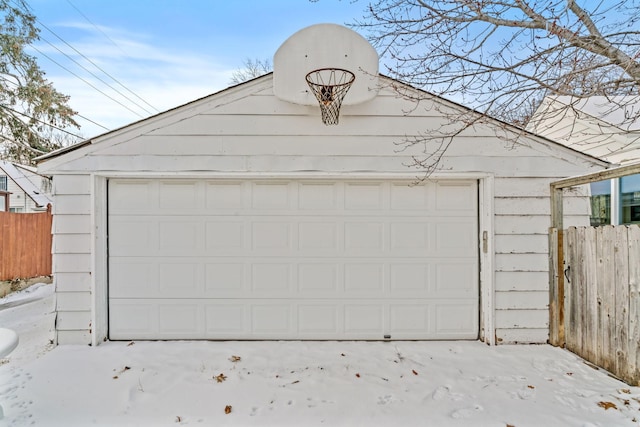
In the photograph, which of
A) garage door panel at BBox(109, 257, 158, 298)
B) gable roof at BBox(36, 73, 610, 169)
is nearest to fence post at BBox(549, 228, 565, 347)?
gable roof at BBox(36, 73, 610, 169)

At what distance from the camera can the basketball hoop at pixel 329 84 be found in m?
3.86

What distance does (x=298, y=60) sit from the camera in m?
3.90

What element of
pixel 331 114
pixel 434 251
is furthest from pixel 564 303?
pixel 331 114

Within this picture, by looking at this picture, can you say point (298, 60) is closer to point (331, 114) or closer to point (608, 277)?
point (331, 114)

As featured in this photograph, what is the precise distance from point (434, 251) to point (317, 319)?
170 centimetres

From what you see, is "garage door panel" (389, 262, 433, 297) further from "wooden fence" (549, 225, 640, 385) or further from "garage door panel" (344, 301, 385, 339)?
"wooden fence" (549, 225, 640, 385)

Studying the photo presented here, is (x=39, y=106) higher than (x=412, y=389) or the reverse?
higher

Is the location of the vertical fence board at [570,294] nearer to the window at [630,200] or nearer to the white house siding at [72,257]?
the window at [630,200]

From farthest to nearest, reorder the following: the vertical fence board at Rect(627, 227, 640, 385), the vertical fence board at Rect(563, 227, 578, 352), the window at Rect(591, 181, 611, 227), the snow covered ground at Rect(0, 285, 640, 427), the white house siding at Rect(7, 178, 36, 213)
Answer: the white house siding at Rect(7, 178, 36, 213) < the window at Rect(591, 181, 611, 227) < the vertical fence board at Rect(563, 227, 578, 352) < the vertical fence board at Rect(627, 227, 640, 385) < the snow covered ground at Rect(0, 285, 640, 427)

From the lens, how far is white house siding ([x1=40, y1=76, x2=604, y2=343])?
397cm

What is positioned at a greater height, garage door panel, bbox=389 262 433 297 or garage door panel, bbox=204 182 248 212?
garage door panel, bbox=204 182 248 212

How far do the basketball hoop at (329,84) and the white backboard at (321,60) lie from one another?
5cm

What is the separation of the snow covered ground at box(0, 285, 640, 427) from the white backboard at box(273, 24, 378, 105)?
298 centimetres

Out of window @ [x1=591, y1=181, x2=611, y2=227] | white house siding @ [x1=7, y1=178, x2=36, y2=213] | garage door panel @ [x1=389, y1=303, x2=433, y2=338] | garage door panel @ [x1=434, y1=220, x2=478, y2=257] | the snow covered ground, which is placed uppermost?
white house siding @ [x1=7, y1=178, x2=36, y2=213]
